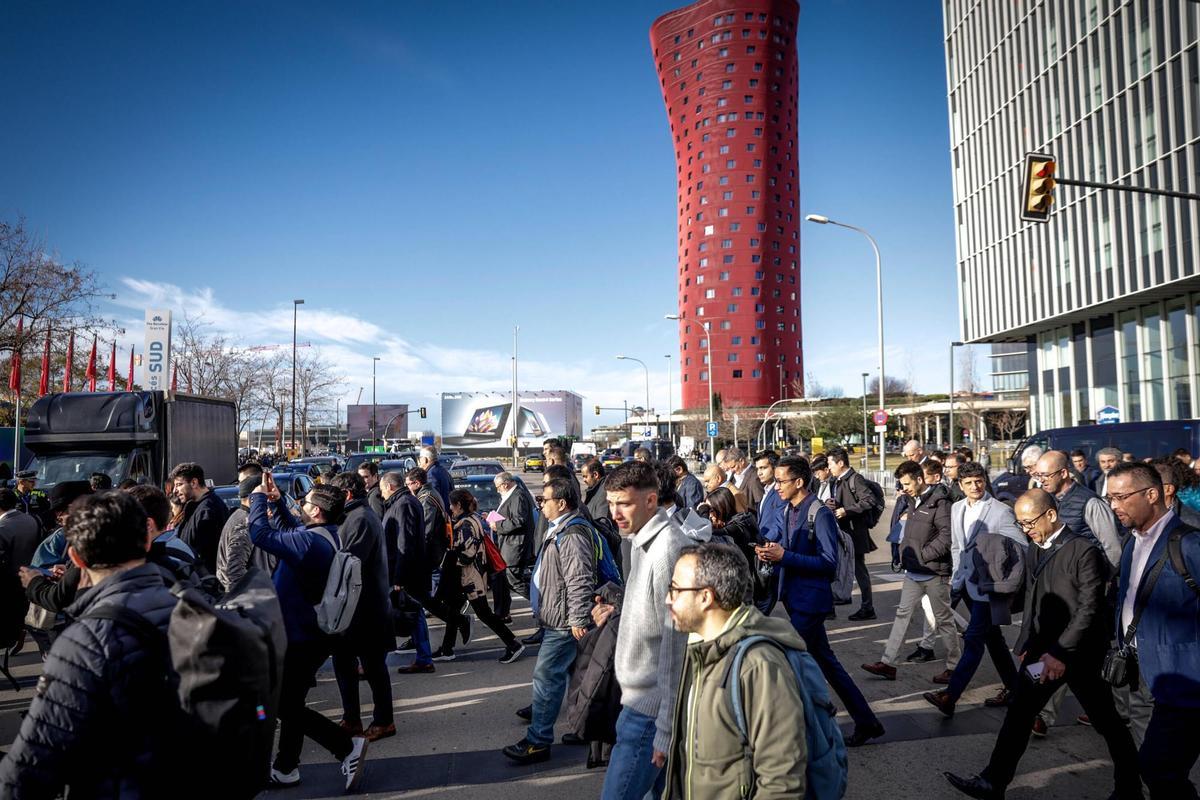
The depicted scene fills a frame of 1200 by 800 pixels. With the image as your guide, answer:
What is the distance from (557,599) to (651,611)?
1.42 meters

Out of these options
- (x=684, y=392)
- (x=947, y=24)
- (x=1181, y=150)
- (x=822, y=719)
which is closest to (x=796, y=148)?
(x=684, y=392)

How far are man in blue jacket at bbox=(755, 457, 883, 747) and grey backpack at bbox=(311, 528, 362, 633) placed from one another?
2.51m

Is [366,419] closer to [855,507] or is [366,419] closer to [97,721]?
[855,507]

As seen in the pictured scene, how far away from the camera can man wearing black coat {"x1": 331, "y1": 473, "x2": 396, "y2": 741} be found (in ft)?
16.4

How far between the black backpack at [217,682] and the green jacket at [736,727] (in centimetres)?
131

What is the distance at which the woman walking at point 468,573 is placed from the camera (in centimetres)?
736

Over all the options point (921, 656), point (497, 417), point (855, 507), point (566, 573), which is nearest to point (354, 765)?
point (566, 573)

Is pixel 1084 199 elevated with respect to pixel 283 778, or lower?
elevated

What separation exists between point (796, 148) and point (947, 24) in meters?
63.9

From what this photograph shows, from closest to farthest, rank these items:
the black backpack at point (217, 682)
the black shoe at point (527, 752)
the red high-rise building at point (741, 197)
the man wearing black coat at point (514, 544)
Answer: the black backpack at point (217, 682)
the black shoe at point (527, 752)
the man wearing black coat at point (514, 544)
the red high-rise building at point (741, 197)

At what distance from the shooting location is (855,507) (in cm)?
935

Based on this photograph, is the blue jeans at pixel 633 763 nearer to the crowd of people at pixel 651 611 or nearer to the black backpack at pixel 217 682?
the crowd of people at pixel 651 611

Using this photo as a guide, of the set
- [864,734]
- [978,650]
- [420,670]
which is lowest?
[420,670]

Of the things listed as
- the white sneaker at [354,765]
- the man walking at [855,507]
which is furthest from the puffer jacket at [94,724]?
the man walking at [855,507]
